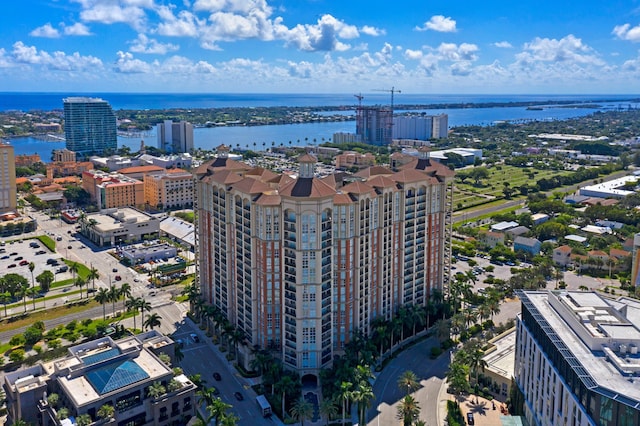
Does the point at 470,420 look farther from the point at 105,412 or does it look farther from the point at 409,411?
the point at 105,412

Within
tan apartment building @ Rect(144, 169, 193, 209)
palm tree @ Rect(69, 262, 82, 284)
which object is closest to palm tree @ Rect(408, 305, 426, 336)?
palm tree @ Rect(69, 262, 82, 284)

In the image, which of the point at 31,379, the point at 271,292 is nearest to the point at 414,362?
the point at 271,292

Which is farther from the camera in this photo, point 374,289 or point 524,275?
point 524,275

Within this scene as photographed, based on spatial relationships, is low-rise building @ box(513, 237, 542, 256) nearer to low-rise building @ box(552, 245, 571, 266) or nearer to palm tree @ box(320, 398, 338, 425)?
low-rise building @ box(552, 245, 571, 266)

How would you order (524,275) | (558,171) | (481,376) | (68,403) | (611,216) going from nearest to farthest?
(68,403) → (481,376) → (524,275) → (611,216) → (558,171)

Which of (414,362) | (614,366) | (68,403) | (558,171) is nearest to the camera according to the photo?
(614,366)

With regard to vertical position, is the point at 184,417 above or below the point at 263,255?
below

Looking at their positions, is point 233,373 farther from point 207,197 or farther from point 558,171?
point 558,171
